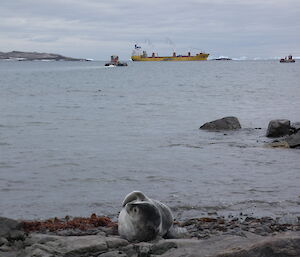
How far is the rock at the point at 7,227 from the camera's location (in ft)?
26.2

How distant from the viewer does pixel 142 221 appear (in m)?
8.03

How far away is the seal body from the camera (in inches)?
317

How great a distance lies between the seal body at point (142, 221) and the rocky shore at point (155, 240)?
0.15 meters

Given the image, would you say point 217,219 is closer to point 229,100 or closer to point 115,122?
point 115,122

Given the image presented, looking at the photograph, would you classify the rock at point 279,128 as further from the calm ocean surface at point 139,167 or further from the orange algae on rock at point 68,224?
the orange algae on rock at point 68,224

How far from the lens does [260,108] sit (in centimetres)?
3666

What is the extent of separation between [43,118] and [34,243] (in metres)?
22.8

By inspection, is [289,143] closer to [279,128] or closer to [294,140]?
[294,140]

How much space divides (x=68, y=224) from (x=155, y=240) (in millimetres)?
1958

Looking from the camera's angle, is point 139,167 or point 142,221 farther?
point 139,167

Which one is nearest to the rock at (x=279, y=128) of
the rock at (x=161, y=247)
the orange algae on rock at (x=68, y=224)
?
the orange algae on rock at (x=68, y=224)

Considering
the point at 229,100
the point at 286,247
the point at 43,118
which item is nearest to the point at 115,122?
the point at 43,118

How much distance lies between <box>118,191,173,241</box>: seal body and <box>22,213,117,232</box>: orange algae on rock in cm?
111

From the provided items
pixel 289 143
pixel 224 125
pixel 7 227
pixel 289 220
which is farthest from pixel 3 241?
pixel 224 125
